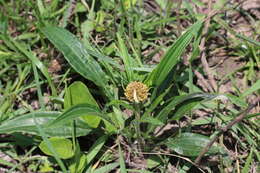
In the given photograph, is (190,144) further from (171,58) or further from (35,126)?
(35,126)

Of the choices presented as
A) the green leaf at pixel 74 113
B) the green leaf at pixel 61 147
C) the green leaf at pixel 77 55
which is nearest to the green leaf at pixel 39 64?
the green leaf at pixel 77 55

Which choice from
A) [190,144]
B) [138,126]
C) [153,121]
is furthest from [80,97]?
[190,144]

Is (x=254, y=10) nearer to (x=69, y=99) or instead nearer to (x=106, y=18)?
(x=106, y=18)

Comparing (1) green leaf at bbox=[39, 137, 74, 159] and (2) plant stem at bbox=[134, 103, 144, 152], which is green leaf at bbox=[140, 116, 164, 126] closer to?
(2) plant stem at bbox=[134, 103, 144, 152]

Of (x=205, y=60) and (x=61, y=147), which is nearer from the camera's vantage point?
(x=61, y=147)

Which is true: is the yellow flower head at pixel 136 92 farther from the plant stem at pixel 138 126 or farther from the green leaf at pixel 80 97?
the green leaf at pixel 80 97

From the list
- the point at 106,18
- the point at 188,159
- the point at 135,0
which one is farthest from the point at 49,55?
the point at 188,159
